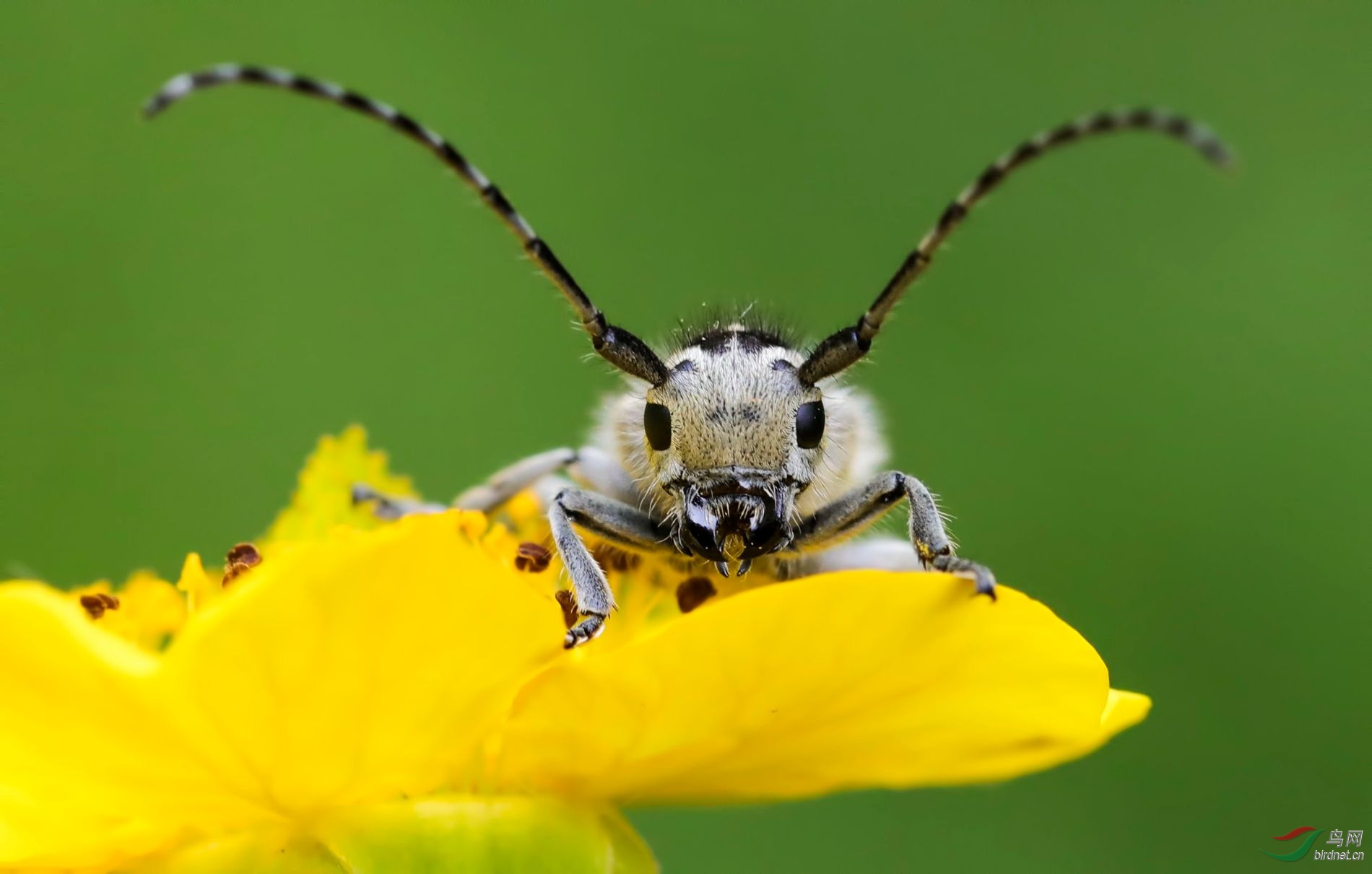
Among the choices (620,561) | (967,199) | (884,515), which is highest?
(967,199)

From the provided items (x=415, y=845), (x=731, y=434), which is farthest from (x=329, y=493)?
(x=415, y=845)

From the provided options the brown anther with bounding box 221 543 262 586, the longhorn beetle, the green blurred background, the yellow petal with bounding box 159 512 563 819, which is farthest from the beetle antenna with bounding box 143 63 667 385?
the green blurred background

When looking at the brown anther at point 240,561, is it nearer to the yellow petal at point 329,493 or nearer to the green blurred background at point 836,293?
the yellow petal at point 329,493

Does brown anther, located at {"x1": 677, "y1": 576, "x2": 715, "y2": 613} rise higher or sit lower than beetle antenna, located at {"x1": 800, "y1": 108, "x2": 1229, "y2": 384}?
lower

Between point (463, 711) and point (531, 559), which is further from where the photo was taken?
point (531, 559)

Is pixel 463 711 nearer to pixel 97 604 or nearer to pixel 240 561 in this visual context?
pixel 240 561

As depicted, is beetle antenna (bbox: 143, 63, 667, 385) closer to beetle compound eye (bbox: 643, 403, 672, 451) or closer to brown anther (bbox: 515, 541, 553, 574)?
beetle compound eye (bbox: 643, 403, 672, 451)

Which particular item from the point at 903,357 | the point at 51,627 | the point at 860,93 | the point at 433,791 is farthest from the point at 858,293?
the point at 51,627

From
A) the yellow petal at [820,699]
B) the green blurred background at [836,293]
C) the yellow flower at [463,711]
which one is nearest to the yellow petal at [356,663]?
the yellow flower at [463,711]
